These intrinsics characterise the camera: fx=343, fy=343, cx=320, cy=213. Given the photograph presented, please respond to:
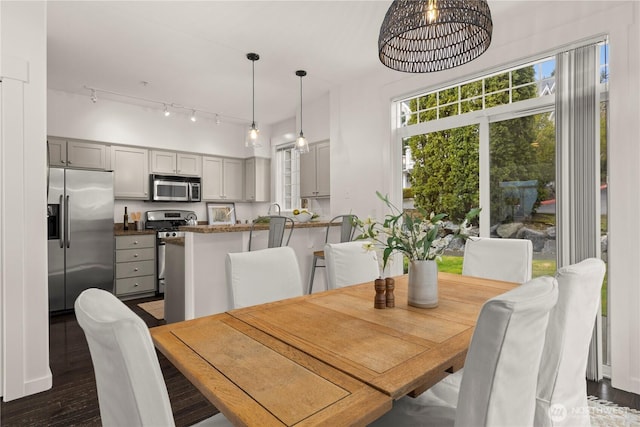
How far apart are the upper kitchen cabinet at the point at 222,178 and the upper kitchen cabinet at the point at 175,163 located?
5.5 inches

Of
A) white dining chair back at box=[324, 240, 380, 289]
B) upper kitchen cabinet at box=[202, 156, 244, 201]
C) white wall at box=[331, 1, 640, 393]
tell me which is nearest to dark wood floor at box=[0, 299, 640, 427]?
white wall at box=[331, 1, 640, 393]

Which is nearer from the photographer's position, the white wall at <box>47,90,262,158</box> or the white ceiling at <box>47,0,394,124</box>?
the white ceiling at <box>47,0,394,124</box>

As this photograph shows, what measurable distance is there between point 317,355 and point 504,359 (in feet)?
1.63

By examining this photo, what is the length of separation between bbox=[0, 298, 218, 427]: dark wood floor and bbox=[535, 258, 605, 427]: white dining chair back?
1705mm

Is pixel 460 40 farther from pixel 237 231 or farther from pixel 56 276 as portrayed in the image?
pixel 56 276

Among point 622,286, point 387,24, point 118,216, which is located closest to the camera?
point 387,24

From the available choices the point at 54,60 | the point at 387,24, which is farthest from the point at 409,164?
the point at 54,60

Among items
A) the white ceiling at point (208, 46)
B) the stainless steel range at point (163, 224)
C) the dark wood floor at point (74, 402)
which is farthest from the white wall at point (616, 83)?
the stainless steel range at point (163, 224)

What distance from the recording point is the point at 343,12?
112 inches

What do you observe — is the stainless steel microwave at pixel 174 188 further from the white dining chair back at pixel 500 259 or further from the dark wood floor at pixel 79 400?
the white dining chair back at pixel 500 259

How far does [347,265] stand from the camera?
2.14m

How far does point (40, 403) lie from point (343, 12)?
11.4 ft

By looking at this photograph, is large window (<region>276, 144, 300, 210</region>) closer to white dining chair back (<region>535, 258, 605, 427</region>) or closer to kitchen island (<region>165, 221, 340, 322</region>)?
kitchen island (<region>165, 221, 340, 322</region>)

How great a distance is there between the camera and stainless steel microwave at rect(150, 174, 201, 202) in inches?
203
